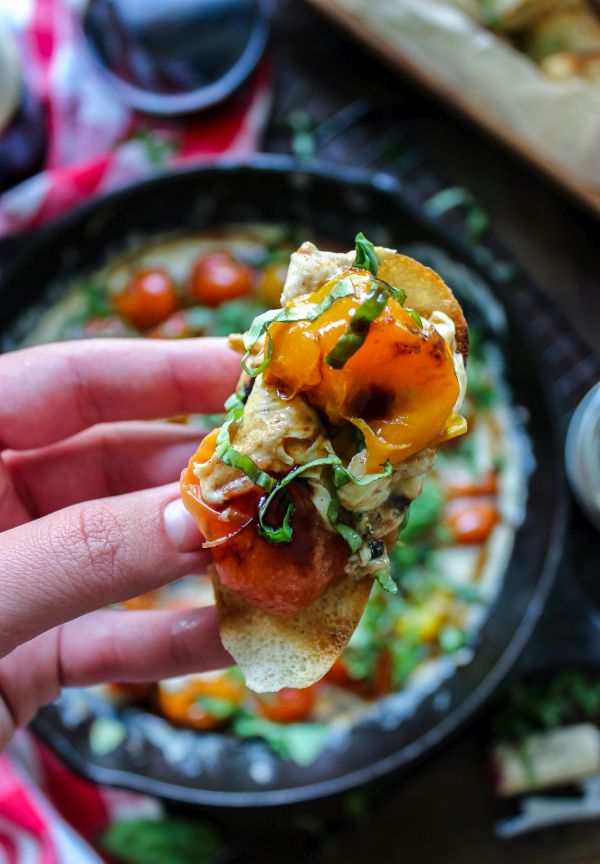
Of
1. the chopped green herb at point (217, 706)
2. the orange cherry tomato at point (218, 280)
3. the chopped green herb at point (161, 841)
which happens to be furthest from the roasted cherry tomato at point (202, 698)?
the orange cherry tomato at point (218, 280)

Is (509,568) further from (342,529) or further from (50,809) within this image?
(50,809)

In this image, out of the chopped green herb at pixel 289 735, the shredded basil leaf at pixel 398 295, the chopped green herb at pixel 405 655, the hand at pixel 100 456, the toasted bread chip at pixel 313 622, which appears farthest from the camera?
the chopped green herb at pixel 405 655

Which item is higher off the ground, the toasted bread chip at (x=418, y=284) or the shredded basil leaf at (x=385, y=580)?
the toasted bread chip at (x=418, y=284)

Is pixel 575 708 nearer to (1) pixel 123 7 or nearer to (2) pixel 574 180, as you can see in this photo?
(2) pixel 574 180

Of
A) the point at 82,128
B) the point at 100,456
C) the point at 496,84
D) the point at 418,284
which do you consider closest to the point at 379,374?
the point at 418,284

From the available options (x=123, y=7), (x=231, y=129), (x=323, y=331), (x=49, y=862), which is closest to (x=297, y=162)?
(x=231, y=129)

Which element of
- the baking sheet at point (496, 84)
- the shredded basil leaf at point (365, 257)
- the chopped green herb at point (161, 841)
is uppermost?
the shredded basil leaf at point (365, 257)

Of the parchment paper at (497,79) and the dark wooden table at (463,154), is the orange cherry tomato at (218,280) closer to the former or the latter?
the dark wooden table at (463,154)
